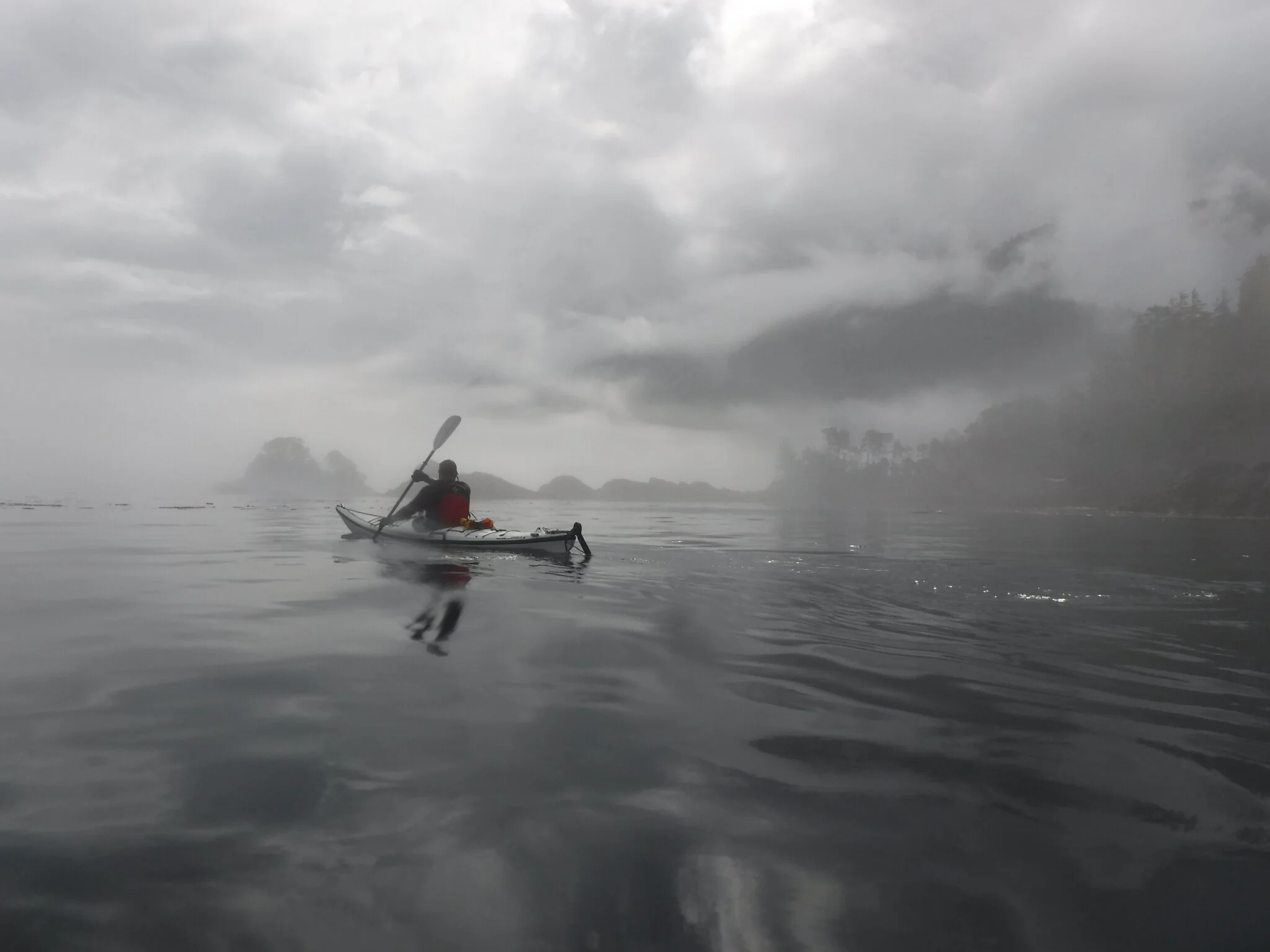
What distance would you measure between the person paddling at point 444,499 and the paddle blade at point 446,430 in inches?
179

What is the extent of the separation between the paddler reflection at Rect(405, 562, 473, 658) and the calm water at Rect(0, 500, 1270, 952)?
0.16 meters

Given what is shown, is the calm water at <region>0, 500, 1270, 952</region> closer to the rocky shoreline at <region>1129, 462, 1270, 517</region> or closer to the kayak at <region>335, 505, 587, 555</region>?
the kayak at <region>335, 505, 587, 555</region>

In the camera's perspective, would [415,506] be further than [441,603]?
Yes

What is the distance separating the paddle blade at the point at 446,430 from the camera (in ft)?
91.2

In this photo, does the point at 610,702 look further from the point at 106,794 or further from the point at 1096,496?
the point at 1096,496

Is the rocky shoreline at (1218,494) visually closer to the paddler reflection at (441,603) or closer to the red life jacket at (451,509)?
the red life jacket at (451,509)

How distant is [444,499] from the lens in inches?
916

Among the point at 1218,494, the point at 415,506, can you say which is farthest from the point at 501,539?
the point at 1218,494

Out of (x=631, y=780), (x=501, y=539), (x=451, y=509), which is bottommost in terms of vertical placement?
(x=631, y=780)

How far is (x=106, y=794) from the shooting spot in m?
4.87

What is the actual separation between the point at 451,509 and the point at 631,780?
1916 centimetres

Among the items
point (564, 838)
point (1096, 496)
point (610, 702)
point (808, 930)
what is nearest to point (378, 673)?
point (610, 702)

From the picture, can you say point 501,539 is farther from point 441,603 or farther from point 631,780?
point 631,780

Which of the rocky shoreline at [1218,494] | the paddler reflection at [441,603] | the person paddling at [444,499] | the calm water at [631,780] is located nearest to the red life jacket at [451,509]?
the person paddling at [444,499]
